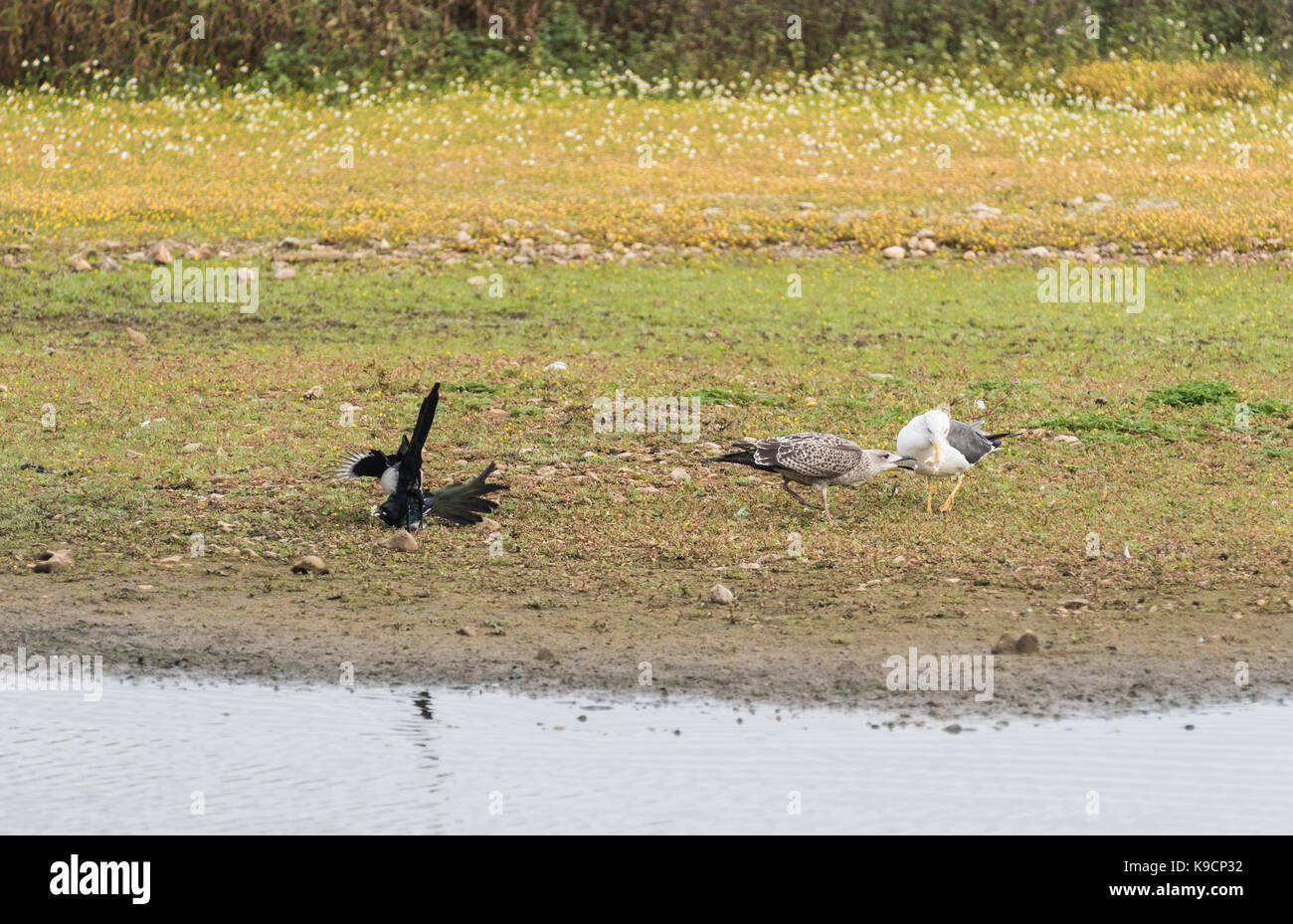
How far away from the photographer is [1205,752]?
7879mm

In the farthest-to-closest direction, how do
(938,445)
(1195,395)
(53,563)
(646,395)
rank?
(646,395)
(1195,395)
(938,445)
(53,563)

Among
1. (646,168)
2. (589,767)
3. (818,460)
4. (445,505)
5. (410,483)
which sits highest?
(646,168)

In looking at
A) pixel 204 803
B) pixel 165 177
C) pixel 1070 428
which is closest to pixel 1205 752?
pixel 204 803

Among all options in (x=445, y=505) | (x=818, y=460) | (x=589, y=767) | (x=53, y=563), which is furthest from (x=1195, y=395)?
(x=53, y=563)

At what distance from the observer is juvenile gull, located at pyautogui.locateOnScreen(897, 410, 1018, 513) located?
10914 millimetres

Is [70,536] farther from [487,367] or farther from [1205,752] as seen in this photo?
[1205,752]

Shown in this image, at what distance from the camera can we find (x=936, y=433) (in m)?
10.9

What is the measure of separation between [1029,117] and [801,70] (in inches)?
152

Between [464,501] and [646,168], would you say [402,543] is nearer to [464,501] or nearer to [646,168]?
[464,501]

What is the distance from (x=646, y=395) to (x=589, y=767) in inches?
277

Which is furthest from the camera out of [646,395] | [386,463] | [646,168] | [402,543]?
[646,168]

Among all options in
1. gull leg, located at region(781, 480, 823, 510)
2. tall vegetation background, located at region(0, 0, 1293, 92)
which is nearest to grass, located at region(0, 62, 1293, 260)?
tall vegetation background, located at region(0, 0, 1293, 92)

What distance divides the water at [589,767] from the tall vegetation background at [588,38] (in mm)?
19447

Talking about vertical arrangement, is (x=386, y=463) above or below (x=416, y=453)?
below
